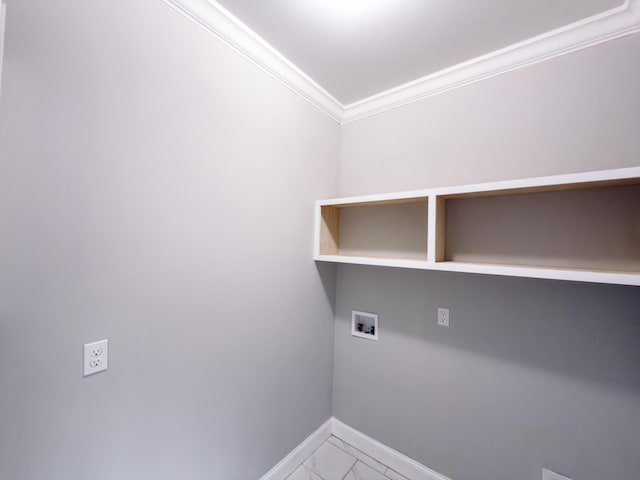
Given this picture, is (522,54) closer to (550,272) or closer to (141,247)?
(550,272)

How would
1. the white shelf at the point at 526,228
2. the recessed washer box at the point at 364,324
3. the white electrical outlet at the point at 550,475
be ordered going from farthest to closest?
the recessed washer box at the point at 364,324 → the white electrical outlet at the point at 550,475 → the white shelf at the point at 526,228

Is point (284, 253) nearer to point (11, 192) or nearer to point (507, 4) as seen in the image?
point (11, 192)

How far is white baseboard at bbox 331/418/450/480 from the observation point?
1625mm

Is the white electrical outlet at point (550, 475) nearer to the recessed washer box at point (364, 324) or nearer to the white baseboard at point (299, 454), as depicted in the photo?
the recessed washer box at point (364, 324)

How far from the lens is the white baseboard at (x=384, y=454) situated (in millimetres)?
1625

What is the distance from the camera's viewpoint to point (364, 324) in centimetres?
193

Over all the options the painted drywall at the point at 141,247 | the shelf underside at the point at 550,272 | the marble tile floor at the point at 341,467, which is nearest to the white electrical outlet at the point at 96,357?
the painted drywall at the point at 141,247

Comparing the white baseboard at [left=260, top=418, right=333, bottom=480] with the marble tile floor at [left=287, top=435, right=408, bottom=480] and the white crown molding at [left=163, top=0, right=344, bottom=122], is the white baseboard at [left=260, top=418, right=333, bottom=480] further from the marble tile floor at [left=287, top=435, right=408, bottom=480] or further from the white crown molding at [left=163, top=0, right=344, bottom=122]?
the white crown molding at [left=163, top=0, right=344, bottom=122]

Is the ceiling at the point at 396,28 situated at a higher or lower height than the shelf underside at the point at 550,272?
higher

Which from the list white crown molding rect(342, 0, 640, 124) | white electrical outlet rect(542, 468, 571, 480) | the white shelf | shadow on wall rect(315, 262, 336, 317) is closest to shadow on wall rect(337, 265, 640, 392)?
the white shelf

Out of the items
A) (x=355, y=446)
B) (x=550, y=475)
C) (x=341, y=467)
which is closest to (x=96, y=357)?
(x=341, y=467)

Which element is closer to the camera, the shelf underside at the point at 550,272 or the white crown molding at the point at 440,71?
the shelf underside at the point at 550,272

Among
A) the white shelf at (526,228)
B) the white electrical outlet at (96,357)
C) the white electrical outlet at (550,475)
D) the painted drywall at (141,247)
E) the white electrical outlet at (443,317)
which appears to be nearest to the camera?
the painted drywall at (141,247)

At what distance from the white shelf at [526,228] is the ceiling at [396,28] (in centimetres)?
79
